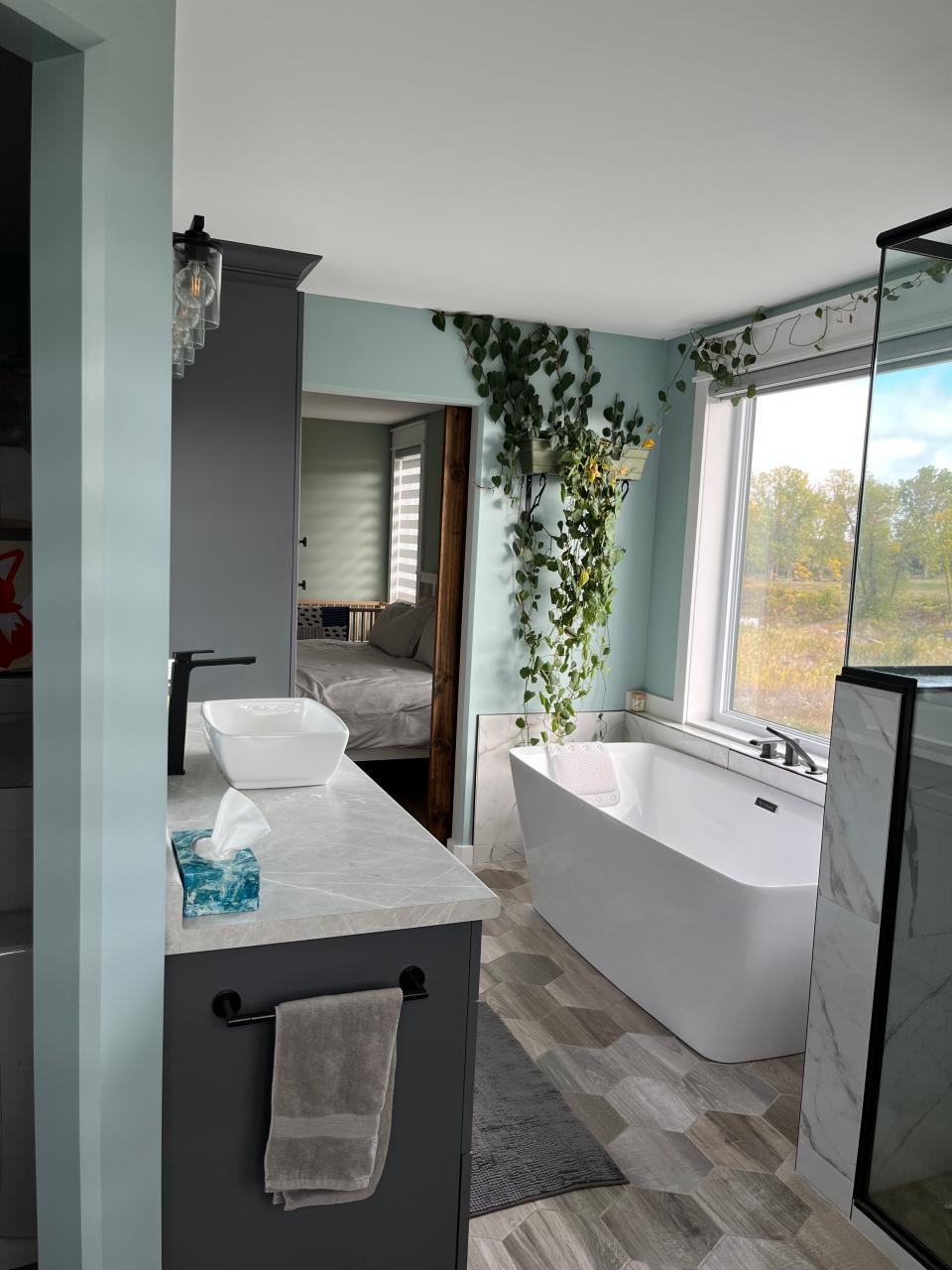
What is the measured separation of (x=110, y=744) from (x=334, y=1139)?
740 mm

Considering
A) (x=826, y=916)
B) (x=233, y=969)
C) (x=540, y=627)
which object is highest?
(x=540, y=627)

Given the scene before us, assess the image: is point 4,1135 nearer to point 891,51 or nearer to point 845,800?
point 845,800

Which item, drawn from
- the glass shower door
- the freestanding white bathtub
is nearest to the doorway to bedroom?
the freestanding white bathtub

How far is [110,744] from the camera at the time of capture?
53.6 inches

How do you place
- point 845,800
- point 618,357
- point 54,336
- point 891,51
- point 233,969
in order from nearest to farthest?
1. point 54,336
2. point 233,969
3. point 891,51
4. point 845,800
5. point 618,357

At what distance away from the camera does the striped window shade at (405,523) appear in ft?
25.2

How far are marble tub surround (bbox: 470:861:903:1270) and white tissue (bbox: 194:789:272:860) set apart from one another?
3.82 feet

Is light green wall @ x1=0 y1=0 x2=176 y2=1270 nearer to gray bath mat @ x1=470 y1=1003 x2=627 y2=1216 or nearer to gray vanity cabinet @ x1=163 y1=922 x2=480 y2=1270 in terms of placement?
gray vanity cabinet @ x1=163 y1=922 x2=480 y2=1270

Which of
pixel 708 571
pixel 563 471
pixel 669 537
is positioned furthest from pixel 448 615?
pixel 708 571

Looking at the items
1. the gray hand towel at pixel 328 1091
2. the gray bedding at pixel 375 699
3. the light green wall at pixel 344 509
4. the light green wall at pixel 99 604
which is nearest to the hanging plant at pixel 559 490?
the gray bedding at pixel 375 699

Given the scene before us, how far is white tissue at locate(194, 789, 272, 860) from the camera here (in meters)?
1.63

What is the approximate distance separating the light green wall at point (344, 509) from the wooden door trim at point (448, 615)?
3.69 meters

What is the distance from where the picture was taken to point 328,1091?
1.54 m

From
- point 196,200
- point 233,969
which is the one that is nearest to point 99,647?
point 233,969
